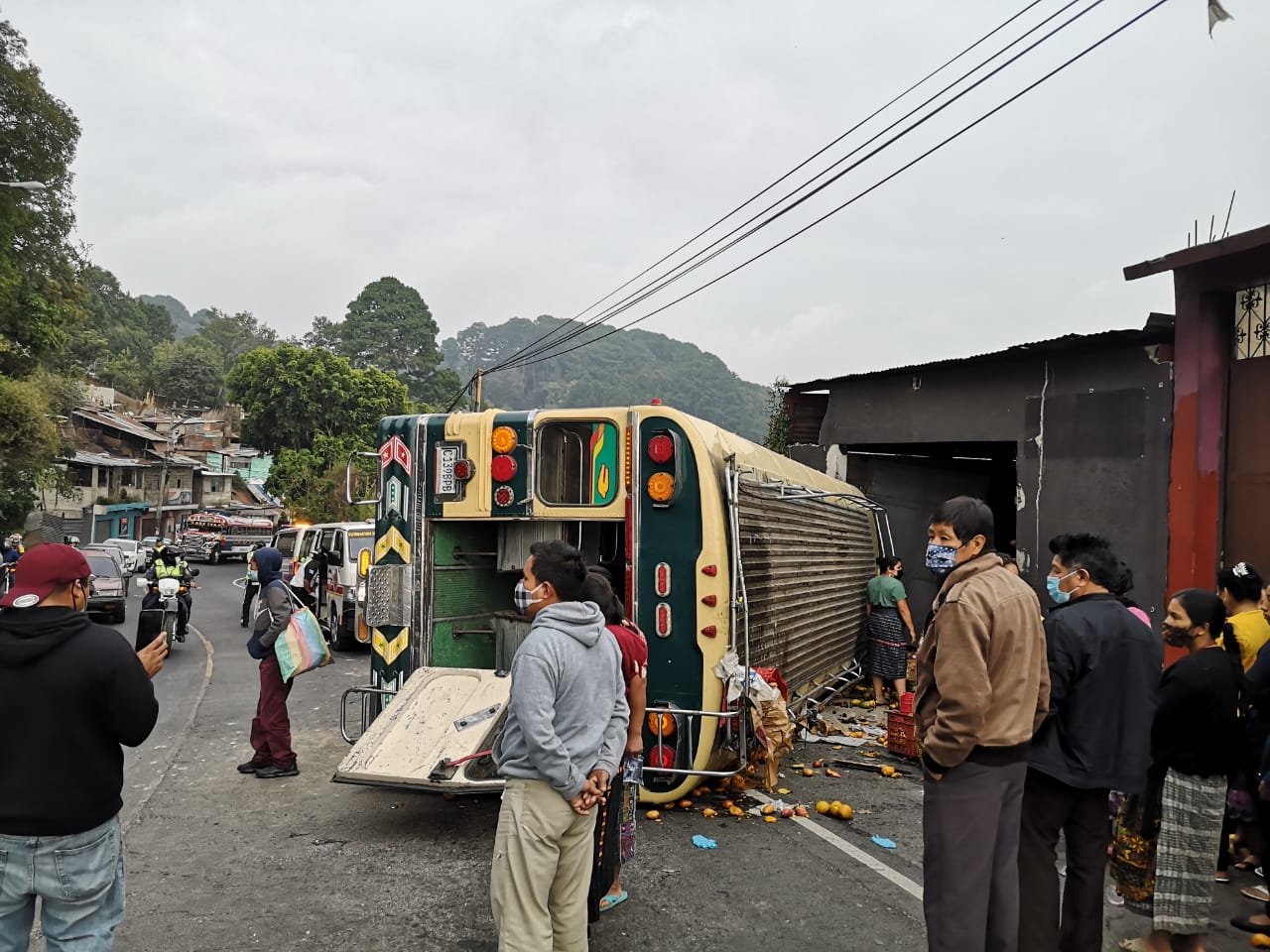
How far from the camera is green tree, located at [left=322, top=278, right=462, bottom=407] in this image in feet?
231

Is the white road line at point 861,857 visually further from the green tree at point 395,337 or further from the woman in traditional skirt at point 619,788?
the green tree at point 395,337

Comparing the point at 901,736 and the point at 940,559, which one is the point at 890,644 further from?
the point at 940,559

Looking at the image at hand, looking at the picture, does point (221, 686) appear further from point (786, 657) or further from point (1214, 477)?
point (1214, 477)

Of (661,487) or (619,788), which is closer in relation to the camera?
(619,788)

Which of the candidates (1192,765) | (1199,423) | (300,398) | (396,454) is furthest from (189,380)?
(1192,765)

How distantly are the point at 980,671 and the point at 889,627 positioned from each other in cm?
662

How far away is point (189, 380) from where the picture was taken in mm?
67750

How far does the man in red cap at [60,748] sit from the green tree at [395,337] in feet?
221

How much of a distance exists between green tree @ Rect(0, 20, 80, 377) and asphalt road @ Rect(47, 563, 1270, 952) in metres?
21.7

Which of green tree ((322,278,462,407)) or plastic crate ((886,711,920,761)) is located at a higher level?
green tree ((322,278,462,407))

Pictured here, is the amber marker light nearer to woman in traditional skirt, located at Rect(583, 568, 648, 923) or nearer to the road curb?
woman in traditional skirt, located at Rect(583, 568, 648, 923)

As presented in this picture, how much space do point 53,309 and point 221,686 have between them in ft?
64.3

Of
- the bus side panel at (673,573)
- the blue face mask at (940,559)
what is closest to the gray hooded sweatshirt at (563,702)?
the blue face mask at (940,559)

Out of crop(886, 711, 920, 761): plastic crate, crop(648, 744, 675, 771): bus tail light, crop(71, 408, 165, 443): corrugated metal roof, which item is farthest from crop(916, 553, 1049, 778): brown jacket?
crop(71, 408, 165, 443): corrugated metal roof
